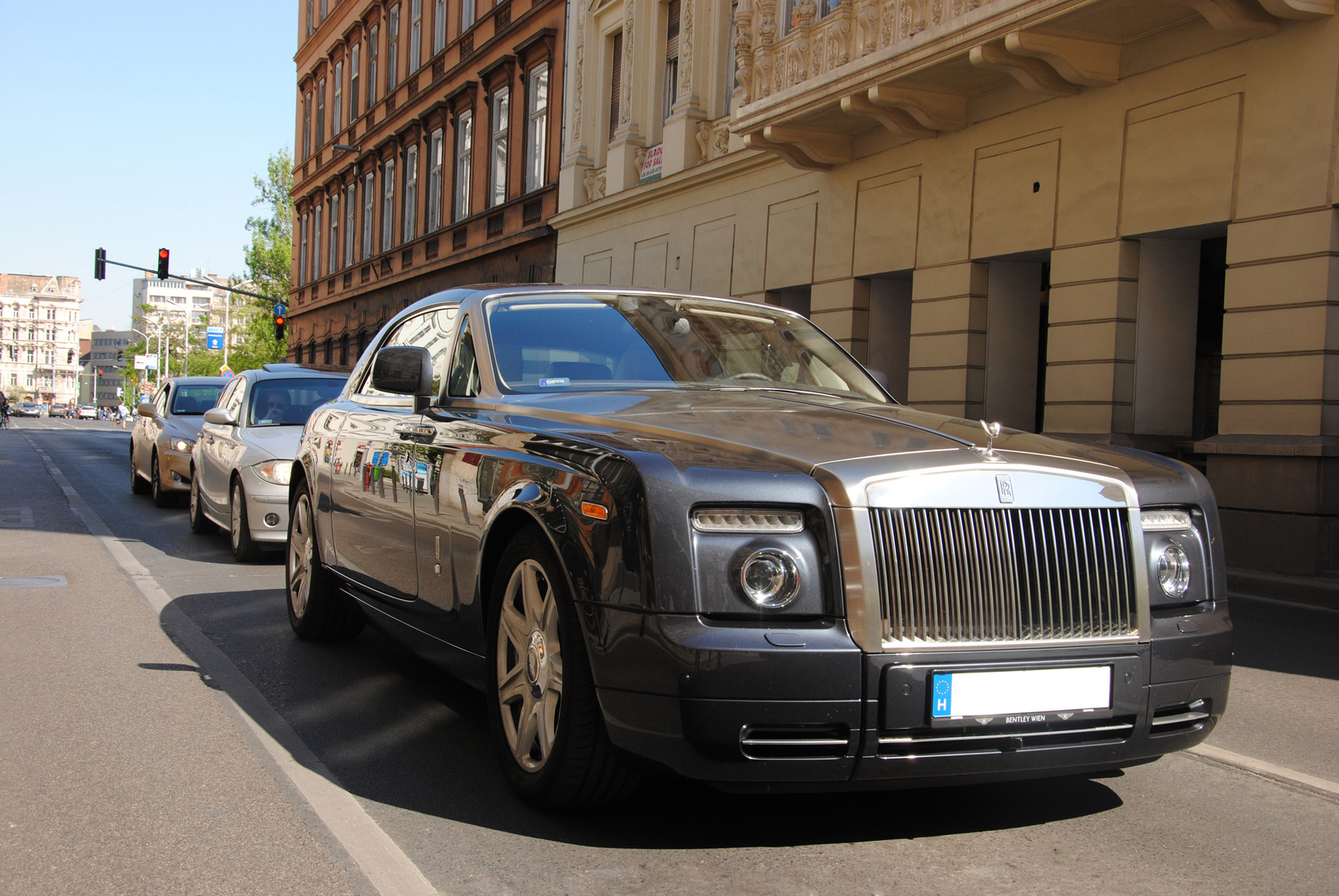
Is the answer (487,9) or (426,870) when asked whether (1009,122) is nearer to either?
(426,870)

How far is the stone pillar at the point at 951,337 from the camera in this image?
15281 mm

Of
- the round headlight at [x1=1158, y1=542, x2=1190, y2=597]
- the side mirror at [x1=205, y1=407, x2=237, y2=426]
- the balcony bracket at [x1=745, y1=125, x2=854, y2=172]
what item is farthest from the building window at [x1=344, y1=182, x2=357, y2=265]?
the round headlight at [x1=1158, y1=542, x2=1190, y2=597]

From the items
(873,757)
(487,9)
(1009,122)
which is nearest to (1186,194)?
(1009,122)

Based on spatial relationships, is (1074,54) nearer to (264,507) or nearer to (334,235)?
(264,507)

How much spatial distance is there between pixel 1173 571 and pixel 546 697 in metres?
1.81

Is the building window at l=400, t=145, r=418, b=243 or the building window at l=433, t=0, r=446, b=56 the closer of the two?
the building window at l=433, t=0, r=446, b=56

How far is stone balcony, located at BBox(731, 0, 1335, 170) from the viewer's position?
12234 mm

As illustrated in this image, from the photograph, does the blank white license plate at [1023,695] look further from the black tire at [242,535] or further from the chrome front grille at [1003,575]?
the black tire at [242,535]

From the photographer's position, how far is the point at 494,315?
5051 millimetres

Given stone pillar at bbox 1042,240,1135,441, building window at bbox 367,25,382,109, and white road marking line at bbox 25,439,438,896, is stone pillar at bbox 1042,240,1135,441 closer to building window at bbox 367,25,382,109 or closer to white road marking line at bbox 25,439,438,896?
white road marking line at bbox 25,439,438,896

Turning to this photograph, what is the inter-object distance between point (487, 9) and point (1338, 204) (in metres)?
24.3

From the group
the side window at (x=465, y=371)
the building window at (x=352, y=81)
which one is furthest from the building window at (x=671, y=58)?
the building window at (x=352, y=81)

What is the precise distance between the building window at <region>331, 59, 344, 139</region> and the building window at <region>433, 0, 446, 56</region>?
11.3 metres

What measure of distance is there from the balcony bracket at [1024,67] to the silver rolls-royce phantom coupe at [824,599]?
33.2ft
